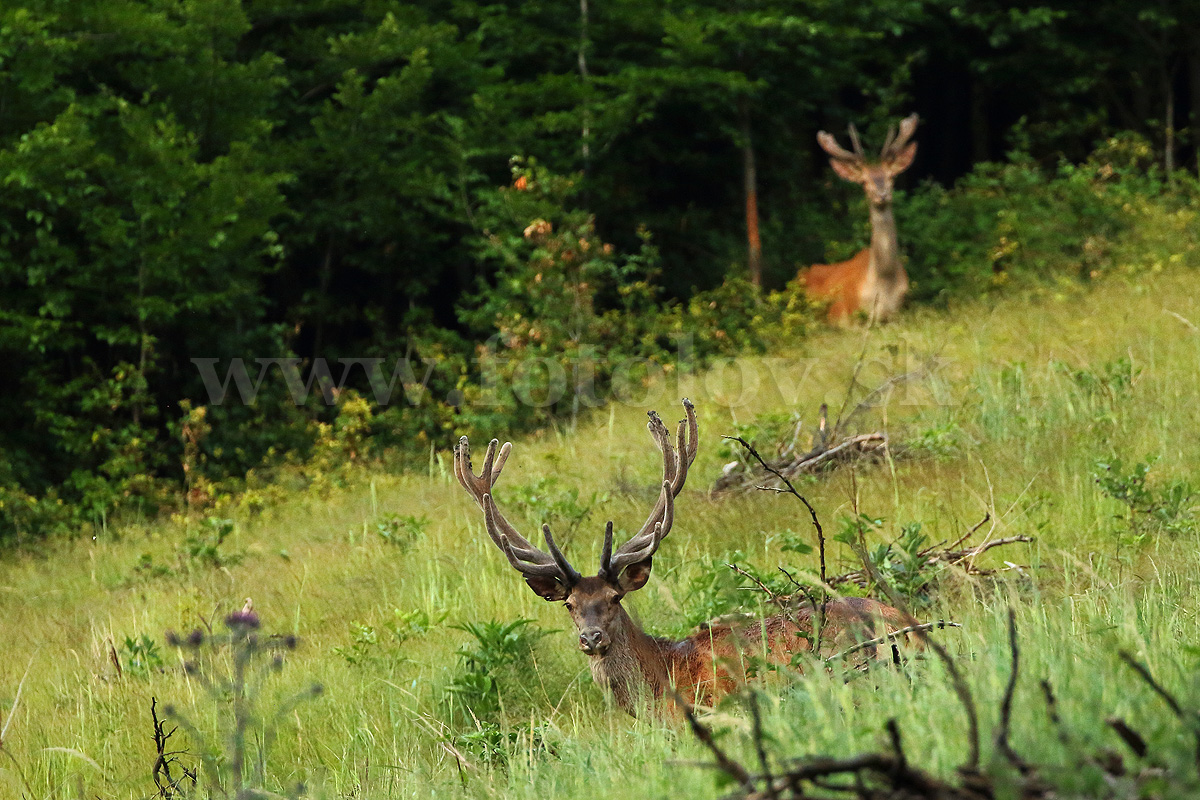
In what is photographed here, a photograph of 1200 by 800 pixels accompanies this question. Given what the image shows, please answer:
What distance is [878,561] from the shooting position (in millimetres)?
4750

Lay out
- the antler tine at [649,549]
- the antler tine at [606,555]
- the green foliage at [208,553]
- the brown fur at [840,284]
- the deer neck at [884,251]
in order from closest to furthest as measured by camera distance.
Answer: the antler tine at [606,555], the antler tine at [649,549], the green foliage at [208,553], the deer neck at [884,251], the brown fur at [840,284]

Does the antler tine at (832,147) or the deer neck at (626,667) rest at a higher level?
the antler tine at (832,147)

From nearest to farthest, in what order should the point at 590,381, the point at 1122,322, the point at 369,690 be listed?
the point at 369,690 → the point at 1122,322 → the point at 590,381

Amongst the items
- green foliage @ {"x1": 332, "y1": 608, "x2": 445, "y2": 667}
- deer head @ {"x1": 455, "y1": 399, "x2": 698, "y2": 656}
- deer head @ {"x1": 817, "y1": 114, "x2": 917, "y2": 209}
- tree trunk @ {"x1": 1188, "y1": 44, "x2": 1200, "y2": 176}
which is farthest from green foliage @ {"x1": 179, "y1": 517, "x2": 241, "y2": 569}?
tree trunk @ {"x1": 1188, "y1": 44, "x2": 1200, "y2": 176}

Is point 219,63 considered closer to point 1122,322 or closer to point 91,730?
point 1122,322

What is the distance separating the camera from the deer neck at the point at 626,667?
411cm

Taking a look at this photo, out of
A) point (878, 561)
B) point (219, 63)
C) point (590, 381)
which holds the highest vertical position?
point (219, 63)

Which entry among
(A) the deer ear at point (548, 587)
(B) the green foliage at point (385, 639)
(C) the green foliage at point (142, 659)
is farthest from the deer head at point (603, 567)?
(C) the green foliage at point (142, 659)

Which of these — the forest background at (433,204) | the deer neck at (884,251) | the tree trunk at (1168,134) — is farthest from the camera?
the tree trunk at (1168,134)

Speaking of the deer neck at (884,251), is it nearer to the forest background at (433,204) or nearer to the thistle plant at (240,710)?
the forest background at (433,204)

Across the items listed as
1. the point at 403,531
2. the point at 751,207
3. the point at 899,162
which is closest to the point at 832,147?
the point at 899,162

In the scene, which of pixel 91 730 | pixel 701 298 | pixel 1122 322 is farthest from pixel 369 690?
pixel 701 298

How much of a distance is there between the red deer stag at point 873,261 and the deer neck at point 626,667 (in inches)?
349

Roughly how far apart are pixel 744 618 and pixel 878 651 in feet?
3.23
